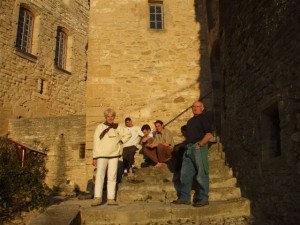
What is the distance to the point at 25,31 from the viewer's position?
15.5 metres

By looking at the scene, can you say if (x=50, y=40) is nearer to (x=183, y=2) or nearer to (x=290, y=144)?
(x=183, y=2)

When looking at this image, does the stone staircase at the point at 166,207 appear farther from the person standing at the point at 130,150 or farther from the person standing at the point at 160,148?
the person standing at the point at 130,150

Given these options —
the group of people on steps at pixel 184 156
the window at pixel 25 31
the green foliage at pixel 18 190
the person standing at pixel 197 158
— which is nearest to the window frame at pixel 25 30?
the window at pixel 25 31

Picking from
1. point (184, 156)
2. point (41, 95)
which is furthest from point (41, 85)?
point (184, 156)

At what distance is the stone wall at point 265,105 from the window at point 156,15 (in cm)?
429

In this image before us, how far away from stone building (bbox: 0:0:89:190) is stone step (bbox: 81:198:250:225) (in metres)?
6.97

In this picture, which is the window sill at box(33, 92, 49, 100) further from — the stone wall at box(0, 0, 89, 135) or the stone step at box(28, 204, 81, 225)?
the stone step at box(28, 204, 81, 225)

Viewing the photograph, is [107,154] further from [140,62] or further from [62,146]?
[62,146]

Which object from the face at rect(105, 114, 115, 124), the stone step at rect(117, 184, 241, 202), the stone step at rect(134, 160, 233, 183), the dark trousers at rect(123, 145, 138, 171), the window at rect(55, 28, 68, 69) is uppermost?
the window at rect(55, 28, 68, 69)

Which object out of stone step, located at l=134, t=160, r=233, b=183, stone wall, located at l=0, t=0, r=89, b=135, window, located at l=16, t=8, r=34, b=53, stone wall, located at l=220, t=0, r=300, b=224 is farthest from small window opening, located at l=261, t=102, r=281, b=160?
window, located at l=16, t=8, r=34, b=53

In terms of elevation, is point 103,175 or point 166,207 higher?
point 103,175

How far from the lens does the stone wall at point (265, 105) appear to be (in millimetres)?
3893

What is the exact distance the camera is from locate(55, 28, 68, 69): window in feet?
56.3

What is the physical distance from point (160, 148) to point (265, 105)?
8.88 feet
